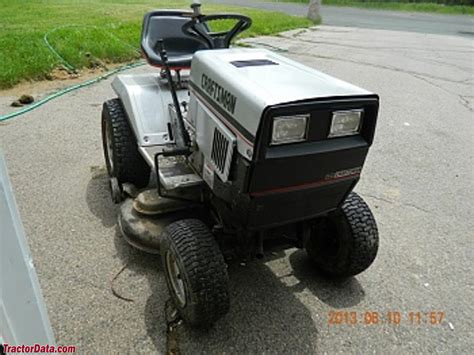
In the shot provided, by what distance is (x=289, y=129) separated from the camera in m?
1.53

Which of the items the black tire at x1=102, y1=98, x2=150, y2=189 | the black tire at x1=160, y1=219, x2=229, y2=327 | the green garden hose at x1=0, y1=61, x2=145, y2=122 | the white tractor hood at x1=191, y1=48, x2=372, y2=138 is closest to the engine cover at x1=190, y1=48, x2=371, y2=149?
the white tractor hood at x1=191, y1=48, x2=372, y2=138

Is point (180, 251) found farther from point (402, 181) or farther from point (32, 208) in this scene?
point (402, 181)

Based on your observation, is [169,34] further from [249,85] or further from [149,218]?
[249,85]

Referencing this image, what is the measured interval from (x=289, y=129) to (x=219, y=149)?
1.32 feet

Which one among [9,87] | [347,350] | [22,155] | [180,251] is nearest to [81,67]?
[9,87]

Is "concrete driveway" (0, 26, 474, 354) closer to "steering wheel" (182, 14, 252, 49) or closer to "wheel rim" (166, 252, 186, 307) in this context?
"wheel rim" (166, 252, 186, 307)

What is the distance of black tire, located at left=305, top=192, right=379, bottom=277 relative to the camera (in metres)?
2.11

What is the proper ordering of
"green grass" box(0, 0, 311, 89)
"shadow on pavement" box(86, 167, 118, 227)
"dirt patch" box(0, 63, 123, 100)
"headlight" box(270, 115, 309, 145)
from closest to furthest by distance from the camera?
"headlight" box(270, 115, 309, 145), "shadow on pavement" box(86, 167, 118, 227), "dirt patch" box(0, 63, 123, 100), "green grass" box(0, 0, 311, 89)

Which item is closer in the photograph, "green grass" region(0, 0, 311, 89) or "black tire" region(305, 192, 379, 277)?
"black tire" region(305, 192, 379, 277)

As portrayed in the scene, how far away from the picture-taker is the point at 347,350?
1.95 meters

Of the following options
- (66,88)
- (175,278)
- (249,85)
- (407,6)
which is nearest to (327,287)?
(175,278)

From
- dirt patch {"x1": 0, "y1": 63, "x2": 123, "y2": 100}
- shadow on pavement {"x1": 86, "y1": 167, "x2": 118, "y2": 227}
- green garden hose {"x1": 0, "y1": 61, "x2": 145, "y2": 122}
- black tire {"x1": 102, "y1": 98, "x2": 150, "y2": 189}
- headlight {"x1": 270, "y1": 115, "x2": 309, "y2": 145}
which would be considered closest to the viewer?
headlight {"x1": 270, "y1": 115, "x2": 309, "y2": 145}

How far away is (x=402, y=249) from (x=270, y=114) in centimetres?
166

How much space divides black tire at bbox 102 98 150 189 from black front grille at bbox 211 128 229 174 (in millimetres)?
989
